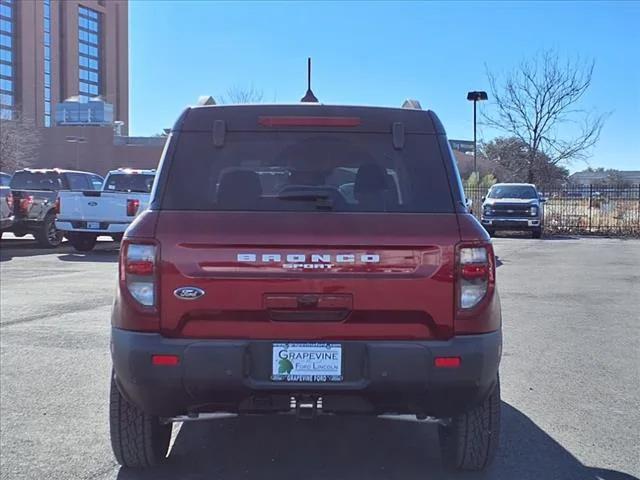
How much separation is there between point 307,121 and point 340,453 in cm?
207

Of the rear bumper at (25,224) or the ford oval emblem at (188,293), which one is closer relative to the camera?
the ford oval emblem at (188,293)

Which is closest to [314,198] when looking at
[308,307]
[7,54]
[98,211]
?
[308,307]

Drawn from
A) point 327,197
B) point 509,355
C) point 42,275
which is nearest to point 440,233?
point 327,197

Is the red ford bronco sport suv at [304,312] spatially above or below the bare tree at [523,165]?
below

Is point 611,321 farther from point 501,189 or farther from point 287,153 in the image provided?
point 501,189

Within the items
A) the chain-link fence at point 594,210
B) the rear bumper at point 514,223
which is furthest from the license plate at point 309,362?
the chain-link fence at point 594,210

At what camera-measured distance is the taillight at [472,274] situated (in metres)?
3.48

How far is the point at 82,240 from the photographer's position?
17359 mm

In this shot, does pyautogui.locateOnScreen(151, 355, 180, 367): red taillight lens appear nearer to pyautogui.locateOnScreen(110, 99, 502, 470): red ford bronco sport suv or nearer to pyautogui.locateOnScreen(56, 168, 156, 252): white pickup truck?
pyautogui.locateOnScreen(110, 99, 502, 470): red ford bronco sport suv

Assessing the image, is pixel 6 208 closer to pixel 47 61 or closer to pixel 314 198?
pixel 314 198

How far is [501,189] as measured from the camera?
1067 inches

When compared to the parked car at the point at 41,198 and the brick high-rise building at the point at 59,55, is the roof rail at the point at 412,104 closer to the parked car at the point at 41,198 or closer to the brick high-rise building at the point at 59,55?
the parked car at the point at 41,198

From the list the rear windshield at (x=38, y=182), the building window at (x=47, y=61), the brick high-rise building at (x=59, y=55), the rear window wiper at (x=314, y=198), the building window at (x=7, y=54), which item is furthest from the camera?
the building window at (x=47, y=61)

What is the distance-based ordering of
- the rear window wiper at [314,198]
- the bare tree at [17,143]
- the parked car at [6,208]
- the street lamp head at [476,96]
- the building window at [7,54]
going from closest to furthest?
1. the rear window wiper at [314,198]
2. the parked car at [6,208]
3. the street lamp head at [476,96]
4. the bare tree at [17,143]
5. the building window at [7,54]
